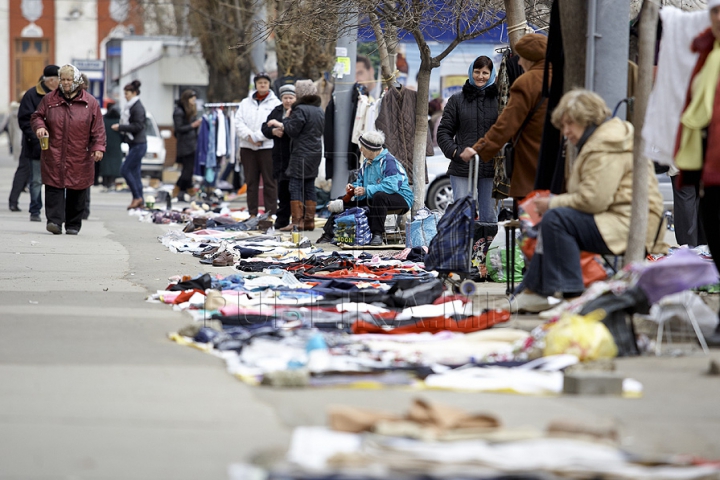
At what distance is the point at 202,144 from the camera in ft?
74.9

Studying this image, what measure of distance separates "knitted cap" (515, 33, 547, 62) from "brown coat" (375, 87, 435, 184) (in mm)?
5467

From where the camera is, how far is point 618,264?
7.79 m

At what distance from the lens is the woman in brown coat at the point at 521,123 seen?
29.8ft

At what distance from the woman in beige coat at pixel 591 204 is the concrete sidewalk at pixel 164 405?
482 mm

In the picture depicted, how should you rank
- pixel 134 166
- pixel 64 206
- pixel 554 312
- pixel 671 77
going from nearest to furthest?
pixel 671 77
pixel 554 312
pixel 64 206
pixel 134 166

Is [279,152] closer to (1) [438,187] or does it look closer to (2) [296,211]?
(2) [296,211]

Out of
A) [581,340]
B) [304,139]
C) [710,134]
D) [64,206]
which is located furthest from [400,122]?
[581,340]

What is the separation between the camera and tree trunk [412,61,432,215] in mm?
13344

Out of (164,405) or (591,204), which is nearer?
(164,405)

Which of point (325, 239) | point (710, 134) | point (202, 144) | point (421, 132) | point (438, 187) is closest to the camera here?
point (710, 134)

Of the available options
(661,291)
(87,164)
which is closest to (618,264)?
(661,291)

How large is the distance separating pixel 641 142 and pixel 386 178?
5.75 meters

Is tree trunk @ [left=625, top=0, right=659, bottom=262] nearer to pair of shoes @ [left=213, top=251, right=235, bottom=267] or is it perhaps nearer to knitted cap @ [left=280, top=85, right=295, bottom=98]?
pair of shoes @ [left=213, top=251, right=235, bottom=267]

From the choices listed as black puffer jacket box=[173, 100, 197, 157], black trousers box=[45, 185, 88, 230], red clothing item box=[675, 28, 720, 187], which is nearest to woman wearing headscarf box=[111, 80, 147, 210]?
black puffer jacket box=[173, 100, 197, 157]
